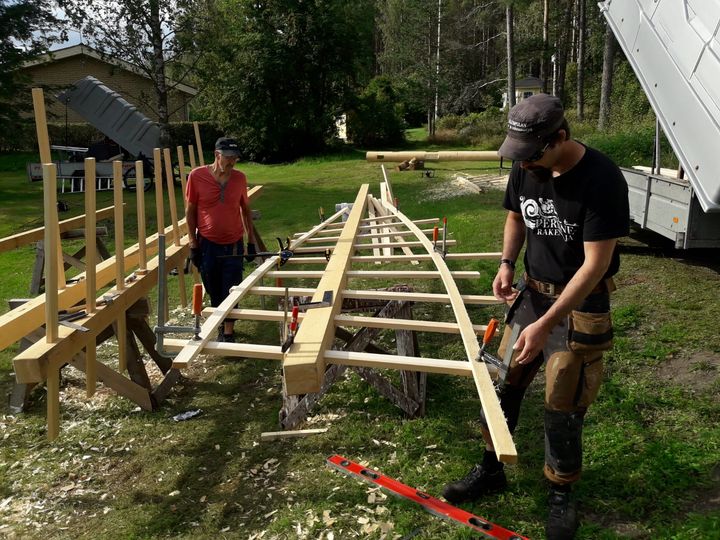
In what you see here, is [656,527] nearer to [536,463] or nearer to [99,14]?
[536,463]

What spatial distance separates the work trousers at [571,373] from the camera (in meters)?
2.75

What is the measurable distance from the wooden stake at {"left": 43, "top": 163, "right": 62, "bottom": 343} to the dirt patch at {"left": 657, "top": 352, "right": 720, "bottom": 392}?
14.6 ft

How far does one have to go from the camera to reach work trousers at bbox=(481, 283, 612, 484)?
9.02 ft

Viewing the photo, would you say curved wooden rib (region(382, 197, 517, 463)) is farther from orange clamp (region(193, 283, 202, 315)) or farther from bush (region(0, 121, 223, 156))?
bush (region(0, 121, 223, 156))

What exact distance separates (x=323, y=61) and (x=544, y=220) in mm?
24676

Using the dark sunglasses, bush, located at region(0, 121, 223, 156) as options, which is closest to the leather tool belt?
the dark sunglasses

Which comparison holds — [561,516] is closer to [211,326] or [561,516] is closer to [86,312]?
[211,326]

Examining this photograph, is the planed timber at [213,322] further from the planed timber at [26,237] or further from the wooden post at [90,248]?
the planed timber at [26,237]

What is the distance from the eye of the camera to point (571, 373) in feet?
9.08

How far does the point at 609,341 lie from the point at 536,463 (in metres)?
1.19

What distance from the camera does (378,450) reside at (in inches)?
156

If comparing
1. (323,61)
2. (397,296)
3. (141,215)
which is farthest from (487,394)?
(323,61)

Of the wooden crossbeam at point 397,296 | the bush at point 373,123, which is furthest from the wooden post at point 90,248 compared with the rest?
the bush at point 373,123

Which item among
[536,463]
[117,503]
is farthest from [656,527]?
[117,503]
